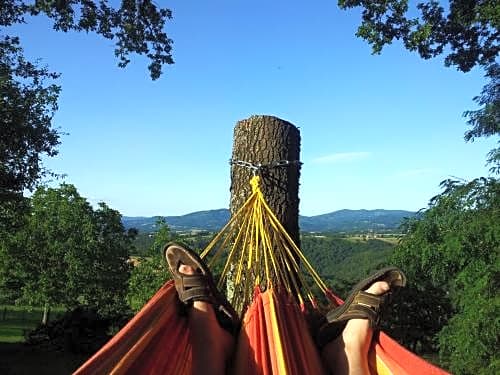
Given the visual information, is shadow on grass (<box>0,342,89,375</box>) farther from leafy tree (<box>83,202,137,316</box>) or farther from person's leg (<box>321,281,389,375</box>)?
person's leg (<box>321,281,389,375</box>)

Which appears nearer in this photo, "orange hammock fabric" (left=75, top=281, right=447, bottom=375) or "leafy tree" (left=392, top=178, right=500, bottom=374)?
"orange hammock fabric" (left=75, top=281, right=447, bottom=375)

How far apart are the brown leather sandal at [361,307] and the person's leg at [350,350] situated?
16 mm

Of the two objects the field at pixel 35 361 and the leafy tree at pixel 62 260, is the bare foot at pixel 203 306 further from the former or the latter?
the leafy tree at pixel 62 260

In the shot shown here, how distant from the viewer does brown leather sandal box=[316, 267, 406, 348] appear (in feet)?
4.91

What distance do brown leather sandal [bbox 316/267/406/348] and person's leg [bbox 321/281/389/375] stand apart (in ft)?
0.05

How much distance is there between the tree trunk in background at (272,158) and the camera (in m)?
2.16

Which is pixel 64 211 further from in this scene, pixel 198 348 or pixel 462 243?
pixel 198 348

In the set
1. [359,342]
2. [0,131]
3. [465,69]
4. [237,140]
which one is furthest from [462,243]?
[0,131]

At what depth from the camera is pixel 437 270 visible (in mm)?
5586

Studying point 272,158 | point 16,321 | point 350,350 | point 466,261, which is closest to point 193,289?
point 350,350

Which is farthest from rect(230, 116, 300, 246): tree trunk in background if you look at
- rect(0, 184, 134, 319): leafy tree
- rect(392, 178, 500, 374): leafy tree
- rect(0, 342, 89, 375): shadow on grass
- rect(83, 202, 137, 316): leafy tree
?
rect(0, 184, 134, 319): leafy tree

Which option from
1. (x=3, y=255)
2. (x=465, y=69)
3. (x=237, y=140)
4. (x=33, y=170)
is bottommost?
(x=3, y=255)

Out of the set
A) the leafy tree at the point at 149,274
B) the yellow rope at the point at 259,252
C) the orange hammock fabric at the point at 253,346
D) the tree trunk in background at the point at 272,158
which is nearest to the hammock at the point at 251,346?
the orange hammock fabric at the point at 253,346

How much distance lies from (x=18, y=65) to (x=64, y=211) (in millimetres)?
10545
